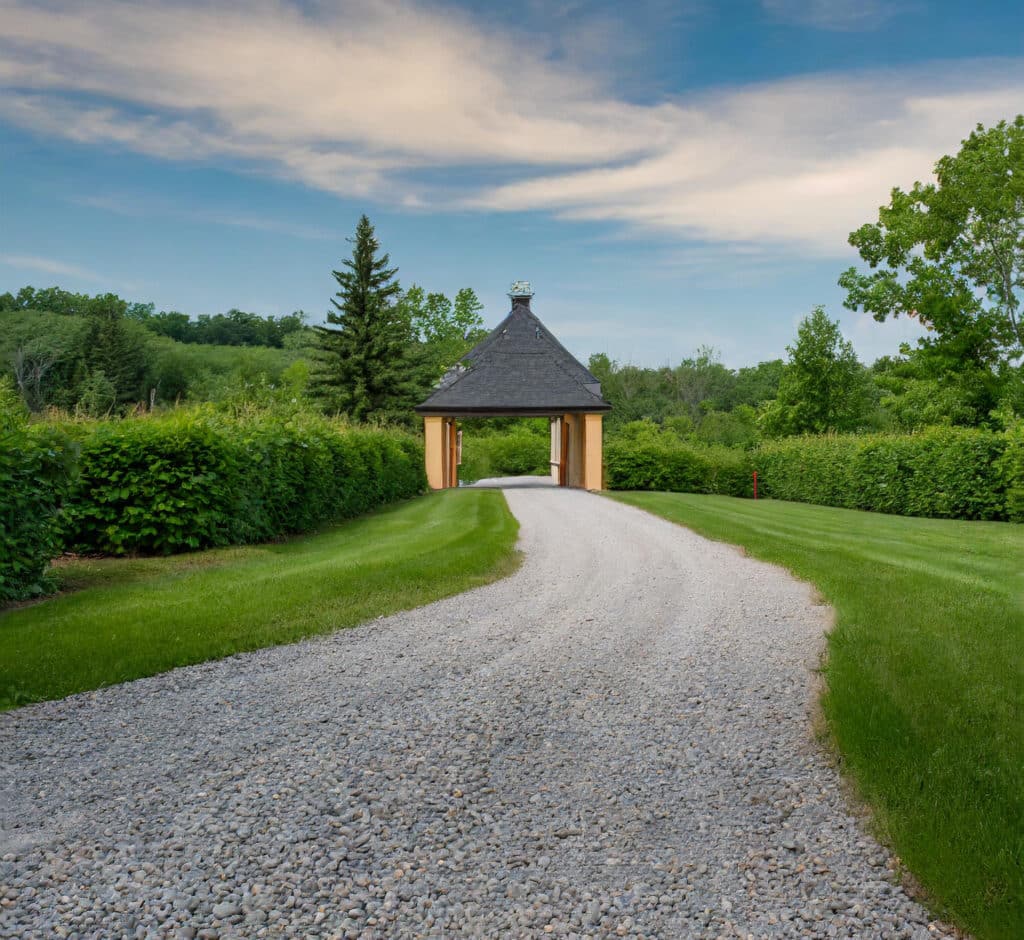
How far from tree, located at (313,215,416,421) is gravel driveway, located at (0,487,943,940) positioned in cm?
3099

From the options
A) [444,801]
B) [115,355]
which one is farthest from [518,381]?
[115,355]

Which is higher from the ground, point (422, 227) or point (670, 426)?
point (422, 227)

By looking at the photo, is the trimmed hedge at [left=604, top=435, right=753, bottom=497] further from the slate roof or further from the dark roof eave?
the slate roof

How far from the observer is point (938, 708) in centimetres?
450

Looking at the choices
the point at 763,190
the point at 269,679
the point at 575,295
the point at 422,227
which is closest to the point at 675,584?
the point at 269,679

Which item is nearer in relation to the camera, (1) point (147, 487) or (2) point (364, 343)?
(1) point (147, 487)

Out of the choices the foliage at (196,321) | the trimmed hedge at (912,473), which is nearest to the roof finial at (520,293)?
the trimmed hedge at (912,473)

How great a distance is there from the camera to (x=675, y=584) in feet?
28.2

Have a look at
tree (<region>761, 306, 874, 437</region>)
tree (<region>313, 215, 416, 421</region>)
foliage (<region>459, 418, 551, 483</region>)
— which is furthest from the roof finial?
tree (<region>761, 306, 874, 437</region>)

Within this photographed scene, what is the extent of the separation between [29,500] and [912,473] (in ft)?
60.8

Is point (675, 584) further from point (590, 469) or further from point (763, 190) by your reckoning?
point (590, 469)

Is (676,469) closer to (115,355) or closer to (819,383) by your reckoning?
(819,383)

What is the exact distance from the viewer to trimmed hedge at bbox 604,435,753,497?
2653 centimetres

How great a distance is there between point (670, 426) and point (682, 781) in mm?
50788
